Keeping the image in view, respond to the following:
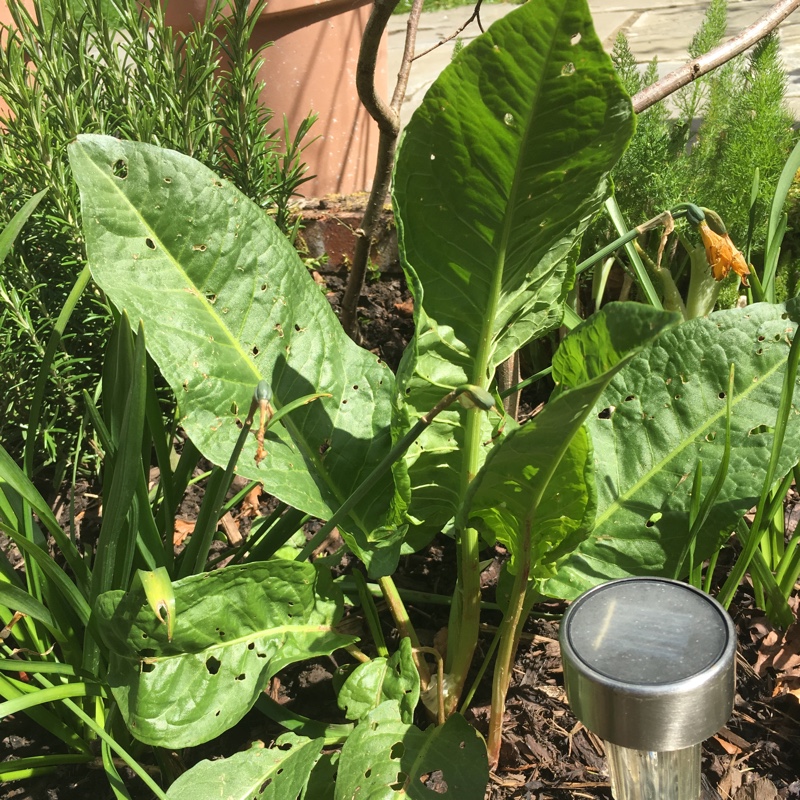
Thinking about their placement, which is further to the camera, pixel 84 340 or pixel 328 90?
pixel 328 90

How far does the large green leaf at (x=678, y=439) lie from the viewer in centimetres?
117

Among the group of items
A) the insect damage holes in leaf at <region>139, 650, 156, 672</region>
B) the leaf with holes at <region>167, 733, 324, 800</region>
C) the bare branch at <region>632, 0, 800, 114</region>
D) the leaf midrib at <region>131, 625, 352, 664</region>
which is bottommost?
the leaf with holes at <region>167, 733, 324, 800</region>

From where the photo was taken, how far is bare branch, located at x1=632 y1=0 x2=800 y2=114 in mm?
1400

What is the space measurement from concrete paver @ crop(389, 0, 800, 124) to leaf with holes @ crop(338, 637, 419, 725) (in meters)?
3.14

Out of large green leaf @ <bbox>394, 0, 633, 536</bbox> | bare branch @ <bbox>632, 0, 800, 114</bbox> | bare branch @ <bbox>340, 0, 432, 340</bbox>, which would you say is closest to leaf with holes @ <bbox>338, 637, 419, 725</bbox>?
large green leaf @ <bbox>394, 0, 633, 536</bbox>

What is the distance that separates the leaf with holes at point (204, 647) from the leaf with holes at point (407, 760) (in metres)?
0.13

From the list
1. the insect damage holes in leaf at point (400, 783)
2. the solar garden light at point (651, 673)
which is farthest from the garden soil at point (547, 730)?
the solar garden light at point (651, 673)

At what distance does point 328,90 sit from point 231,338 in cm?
133

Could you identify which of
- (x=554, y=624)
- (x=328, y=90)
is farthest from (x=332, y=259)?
(x=554, y=624)

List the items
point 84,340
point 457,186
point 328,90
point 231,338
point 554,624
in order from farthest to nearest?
point 328,90 → point 84,340 → point 554,624 → point 231,338 → point 457,186

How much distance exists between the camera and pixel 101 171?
108 centimetres

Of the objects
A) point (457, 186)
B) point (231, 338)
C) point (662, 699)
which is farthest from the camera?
point (231, 338)

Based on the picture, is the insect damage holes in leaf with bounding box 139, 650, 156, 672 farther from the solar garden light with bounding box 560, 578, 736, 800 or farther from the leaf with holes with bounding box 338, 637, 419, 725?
the solar garden light with bounding box 560, 578, 736, 800

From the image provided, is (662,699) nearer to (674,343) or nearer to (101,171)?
(674,343)
